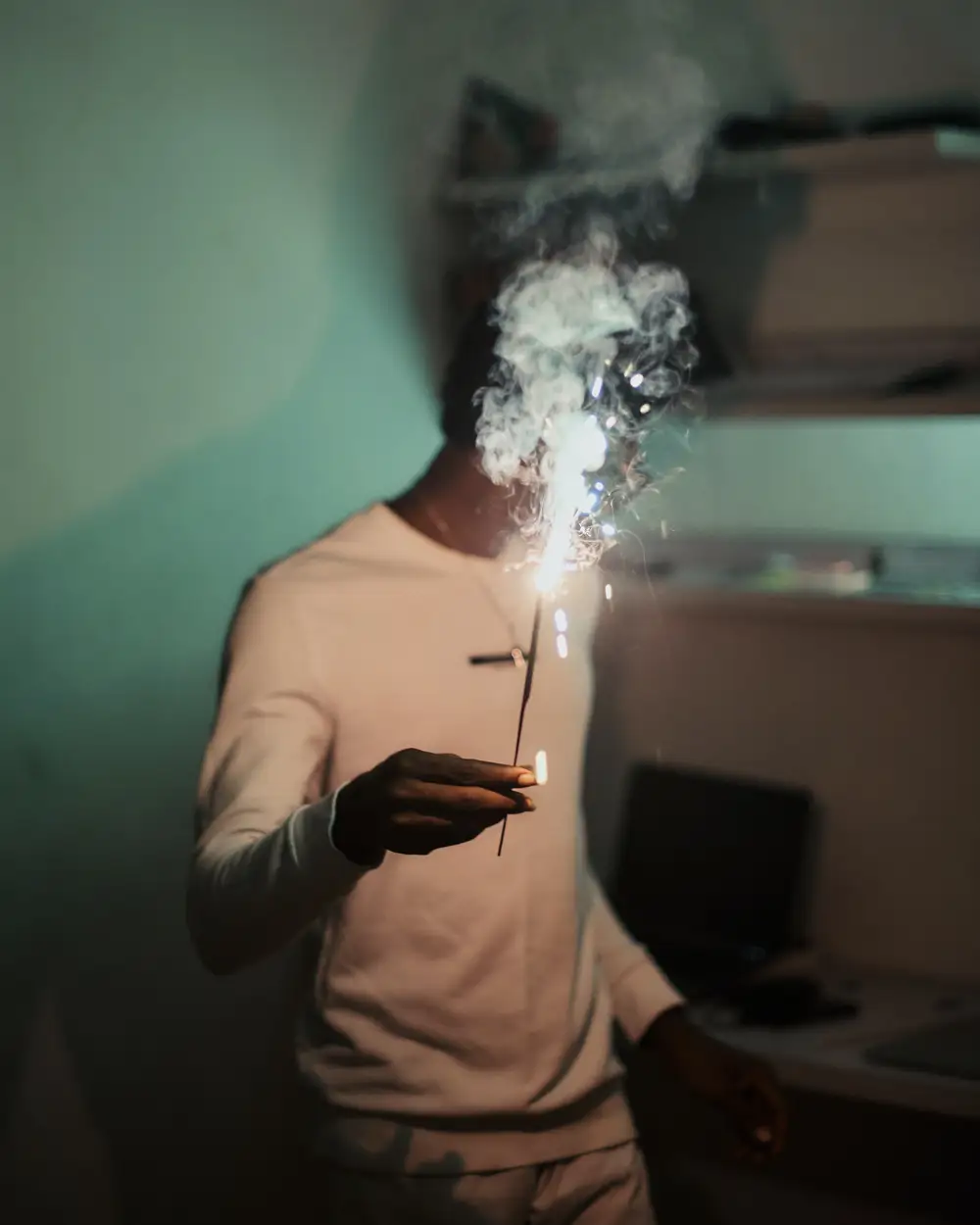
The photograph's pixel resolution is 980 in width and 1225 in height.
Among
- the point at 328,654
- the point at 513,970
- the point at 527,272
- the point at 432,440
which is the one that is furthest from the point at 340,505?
the point at 513,970

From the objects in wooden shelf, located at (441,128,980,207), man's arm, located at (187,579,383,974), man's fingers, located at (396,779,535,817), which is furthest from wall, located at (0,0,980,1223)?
man's fingers, located at (396,779,535,817)

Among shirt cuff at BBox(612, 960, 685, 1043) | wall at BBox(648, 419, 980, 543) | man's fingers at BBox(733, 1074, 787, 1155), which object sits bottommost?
man's fingers at BBox(733, 1074, 787, 1155)

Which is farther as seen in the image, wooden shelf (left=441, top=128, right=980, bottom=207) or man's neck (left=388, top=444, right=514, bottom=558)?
wooden shelf (left=441, top=128, right=980, bottom=207)

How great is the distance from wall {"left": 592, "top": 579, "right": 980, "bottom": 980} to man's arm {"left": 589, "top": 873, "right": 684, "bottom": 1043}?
29.9 inches

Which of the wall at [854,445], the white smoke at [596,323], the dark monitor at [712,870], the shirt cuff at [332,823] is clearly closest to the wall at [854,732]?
the dark monitor at [712,870]

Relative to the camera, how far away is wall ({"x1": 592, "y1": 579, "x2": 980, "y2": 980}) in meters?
2.11

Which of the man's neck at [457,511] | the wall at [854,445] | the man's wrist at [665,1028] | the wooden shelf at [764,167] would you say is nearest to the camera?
the man's neck at [457,511]

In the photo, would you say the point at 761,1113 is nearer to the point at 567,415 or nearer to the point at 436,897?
the point at 436,897

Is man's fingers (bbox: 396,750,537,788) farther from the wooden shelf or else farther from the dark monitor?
the wooden shelf

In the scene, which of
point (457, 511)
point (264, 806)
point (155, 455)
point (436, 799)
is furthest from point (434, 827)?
point (155, 455)

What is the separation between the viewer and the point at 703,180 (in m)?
2.20

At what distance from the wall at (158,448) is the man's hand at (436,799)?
27.4 inches

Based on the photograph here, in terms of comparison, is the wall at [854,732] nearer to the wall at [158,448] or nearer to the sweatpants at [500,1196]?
the wall at [158,448]

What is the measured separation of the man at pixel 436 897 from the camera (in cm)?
126
